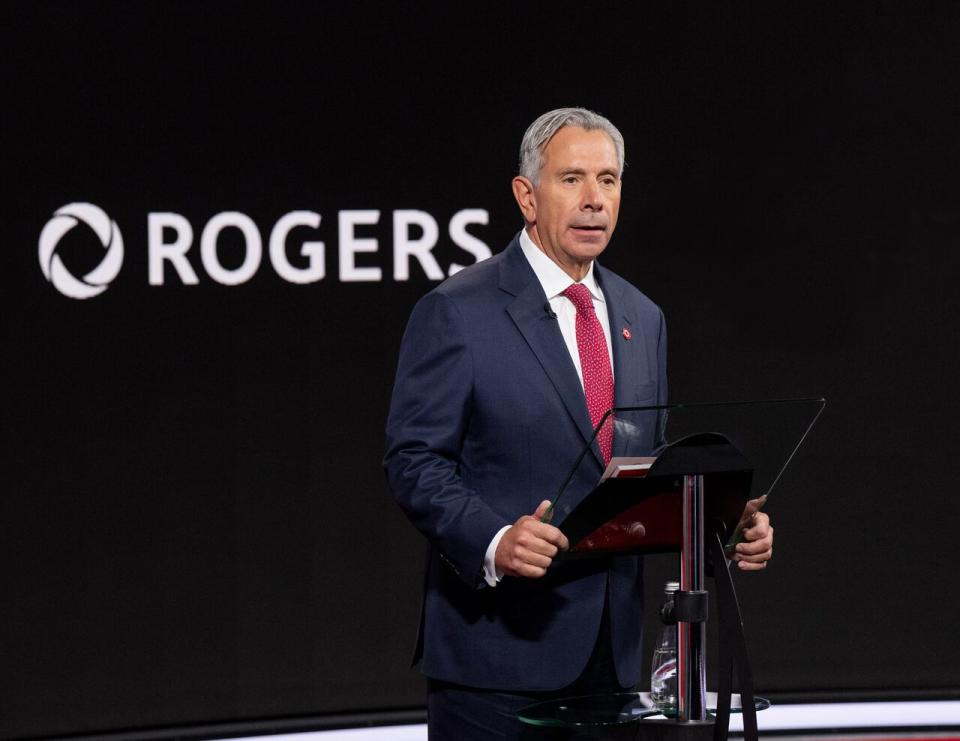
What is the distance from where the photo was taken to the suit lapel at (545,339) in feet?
7.36

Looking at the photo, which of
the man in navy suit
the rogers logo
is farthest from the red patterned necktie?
the rogers logo

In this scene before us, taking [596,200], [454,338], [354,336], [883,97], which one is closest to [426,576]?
[454,338]

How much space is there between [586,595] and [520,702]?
21 centimetres

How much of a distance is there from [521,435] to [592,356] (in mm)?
185

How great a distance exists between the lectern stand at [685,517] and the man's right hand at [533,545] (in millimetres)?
19

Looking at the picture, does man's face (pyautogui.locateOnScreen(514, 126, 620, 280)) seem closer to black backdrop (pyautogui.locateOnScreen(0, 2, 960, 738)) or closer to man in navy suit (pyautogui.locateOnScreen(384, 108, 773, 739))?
man in navy suit (pyautogui.locateOnScreen(384, 108, 773, 739))

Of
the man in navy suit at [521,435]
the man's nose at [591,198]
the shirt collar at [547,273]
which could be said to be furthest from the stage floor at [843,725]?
the man's nose at [591,198]

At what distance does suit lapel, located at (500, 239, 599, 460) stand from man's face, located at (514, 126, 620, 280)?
0.09 m

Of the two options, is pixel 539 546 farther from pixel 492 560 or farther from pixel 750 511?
pixel 750 511

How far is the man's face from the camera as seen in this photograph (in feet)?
7.42

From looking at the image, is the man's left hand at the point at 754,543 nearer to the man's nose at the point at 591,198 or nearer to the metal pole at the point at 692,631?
the metal pole at the point at 692,631

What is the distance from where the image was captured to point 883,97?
14.3 ft

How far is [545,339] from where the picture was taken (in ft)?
7.44

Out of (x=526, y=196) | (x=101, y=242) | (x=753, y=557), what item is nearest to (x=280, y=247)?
(x=101, y=242)
